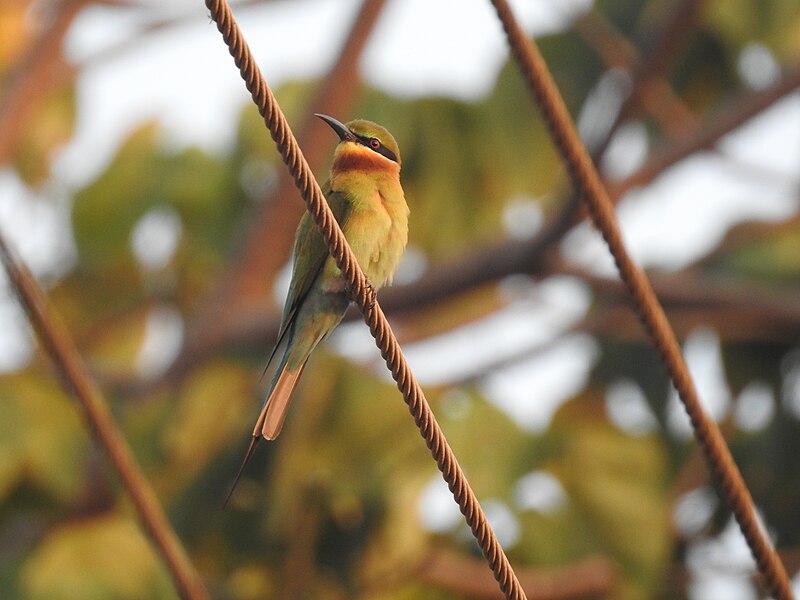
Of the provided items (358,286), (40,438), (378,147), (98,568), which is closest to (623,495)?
(98,568)

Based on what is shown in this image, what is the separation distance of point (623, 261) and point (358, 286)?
2.48 feet

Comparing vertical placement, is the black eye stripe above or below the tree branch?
above

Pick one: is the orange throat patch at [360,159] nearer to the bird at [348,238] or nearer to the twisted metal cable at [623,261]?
the bird at [348,238]

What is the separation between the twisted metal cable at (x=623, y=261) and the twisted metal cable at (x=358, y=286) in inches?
25.3

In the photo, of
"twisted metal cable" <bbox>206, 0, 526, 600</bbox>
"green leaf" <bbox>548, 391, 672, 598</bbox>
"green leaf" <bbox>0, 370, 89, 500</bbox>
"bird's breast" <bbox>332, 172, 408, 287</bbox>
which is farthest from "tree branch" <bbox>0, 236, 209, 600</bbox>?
"green leaf" <bbox>548, 391, 672, 598</bbox>

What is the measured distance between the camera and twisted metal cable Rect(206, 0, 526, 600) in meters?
1.56

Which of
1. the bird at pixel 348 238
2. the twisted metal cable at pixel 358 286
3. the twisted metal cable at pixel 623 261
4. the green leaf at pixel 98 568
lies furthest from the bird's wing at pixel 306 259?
the green leaf at pixel 98 568

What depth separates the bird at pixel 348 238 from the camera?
233 centimetres

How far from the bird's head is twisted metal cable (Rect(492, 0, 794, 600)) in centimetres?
29

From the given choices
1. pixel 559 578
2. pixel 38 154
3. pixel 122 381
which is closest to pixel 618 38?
pixel 559 578

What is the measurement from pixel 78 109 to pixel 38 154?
779 mm

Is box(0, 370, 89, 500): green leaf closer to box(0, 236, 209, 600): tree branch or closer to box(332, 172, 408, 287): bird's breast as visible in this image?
box(0, 236, 209, 600): tree branch

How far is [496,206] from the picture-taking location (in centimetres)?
767

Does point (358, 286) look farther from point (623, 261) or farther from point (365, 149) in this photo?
point (623, 261)
